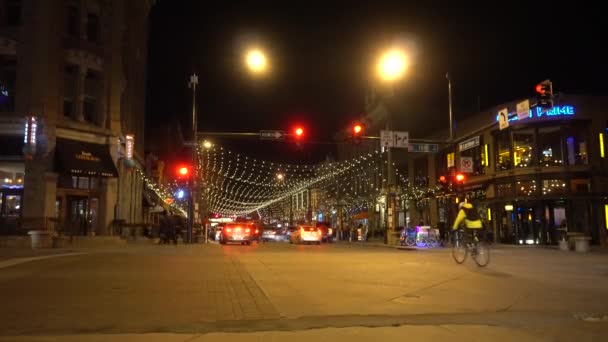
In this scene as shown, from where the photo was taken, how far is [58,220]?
29141 millimetres

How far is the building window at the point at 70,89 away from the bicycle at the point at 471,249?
22.9 m

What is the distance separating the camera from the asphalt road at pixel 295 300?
25.1ft

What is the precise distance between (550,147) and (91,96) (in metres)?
27.8

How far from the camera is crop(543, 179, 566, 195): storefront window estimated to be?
35.7 metres

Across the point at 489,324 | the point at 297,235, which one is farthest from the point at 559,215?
the point at 489,324

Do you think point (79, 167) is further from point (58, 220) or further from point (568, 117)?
point (568, 117)

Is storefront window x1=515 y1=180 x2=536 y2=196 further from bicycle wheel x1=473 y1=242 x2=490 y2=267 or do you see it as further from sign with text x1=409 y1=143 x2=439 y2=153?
bicycle wheel x1=473 y1=242 x2=490 y2=267

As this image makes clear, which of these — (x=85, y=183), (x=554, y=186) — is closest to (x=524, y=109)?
(x=554, y=186)

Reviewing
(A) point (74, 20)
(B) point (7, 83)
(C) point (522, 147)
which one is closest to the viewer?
(B) point (7, 83)

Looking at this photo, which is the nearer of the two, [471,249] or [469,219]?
[469,219]

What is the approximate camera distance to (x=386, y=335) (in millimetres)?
7113

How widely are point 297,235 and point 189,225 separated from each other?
23.4 feet

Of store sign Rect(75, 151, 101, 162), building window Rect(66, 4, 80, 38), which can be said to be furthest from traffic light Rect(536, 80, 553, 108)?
building window Rect(66, 4, 80, 38)

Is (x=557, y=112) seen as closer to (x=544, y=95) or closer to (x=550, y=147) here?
(x=550, y=147)
